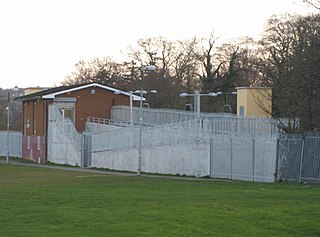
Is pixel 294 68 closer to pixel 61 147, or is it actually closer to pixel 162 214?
pixel 162 214

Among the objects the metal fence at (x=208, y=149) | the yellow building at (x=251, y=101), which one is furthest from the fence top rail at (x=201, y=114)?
the metal fence at (x=208, y=149)

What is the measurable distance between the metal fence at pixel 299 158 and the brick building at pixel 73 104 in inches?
1459

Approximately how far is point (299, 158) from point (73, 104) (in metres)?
39.1

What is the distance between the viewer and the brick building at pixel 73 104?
231 ft

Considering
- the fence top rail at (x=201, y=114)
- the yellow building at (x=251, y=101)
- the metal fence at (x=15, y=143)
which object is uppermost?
the yellow building at (x=251, y=101)

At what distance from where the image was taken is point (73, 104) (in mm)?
71188

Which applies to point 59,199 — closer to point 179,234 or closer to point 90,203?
point 90,203

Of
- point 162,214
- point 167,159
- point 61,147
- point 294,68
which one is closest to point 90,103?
point 61,147

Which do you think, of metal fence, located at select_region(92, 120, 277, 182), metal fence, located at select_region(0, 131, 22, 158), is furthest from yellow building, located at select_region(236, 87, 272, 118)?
metal fence, located at select_region(0, 131, 22, 158)

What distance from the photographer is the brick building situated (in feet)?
231

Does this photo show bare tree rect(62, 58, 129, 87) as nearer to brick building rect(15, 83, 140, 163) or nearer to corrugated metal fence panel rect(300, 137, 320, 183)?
brick building rect(15, 83, 140, 163)

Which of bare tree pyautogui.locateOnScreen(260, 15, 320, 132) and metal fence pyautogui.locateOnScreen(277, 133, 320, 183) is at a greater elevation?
bare tree pyautogui.locateOnScreen(260, 15, 320, 132)

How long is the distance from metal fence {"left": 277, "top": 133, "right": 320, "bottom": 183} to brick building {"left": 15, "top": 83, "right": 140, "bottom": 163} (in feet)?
122

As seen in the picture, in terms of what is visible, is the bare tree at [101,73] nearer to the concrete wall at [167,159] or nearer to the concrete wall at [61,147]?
the concrete wall at [61,147]
